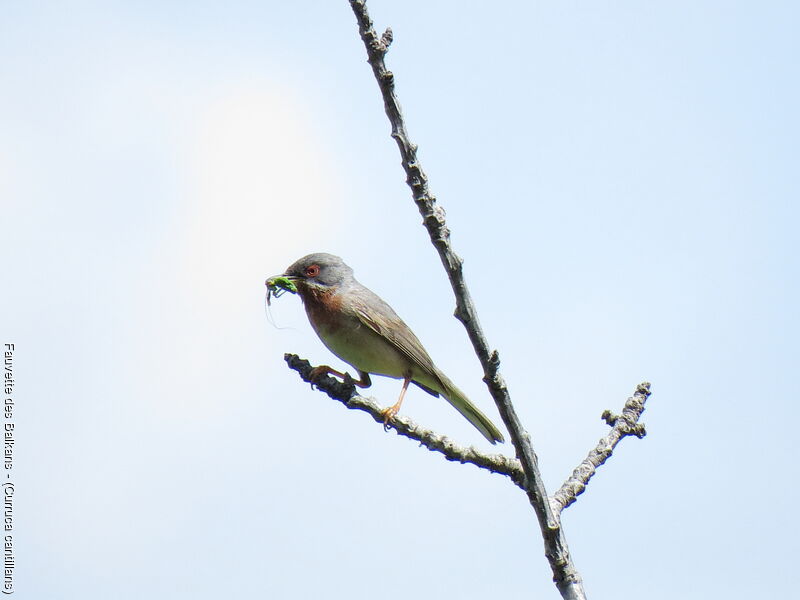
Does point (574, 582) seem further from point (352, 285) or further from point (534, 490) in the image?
point (352, 285)

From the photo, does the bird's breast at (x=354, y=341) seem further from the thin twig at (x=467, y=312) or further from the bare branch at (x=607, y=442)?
the thin twig at (x=467, y=312)

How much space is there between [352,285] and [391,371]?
109cm

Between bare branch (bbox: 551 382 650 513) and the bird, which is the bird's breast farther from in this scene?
bare branch (bbox: 551 382 650 513)

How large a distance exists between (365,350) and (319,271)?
1.06 metres

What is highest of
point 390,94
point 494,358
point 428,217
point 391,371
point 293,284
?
point 293,284

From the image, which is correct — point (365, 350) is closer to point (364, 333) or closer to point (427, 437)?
point (364, 333)

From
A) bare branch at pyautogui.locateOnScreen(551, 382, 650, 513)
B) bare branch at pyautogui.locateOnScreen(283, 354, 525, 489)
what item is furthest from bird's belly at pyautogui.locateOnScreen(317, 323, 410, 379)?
bare branch at pyautogui.locateOnScreen(551, 382, 650, 513)

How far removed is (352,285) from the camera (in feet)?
30.8

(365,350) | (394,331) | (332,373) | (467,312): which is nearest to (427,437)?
(467,312)

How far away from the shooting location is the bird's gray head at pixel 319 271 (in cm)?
922

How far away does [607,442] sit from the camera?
5.11 m

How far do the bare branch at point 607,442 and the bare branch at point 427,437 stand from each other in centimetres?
36

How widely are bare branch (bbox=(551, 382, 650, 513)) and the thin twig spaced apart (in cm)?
62

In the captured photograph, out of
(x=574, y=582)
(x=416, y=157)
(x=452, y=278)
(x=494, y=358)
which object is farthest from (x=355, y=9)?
(x=574, y=582)
